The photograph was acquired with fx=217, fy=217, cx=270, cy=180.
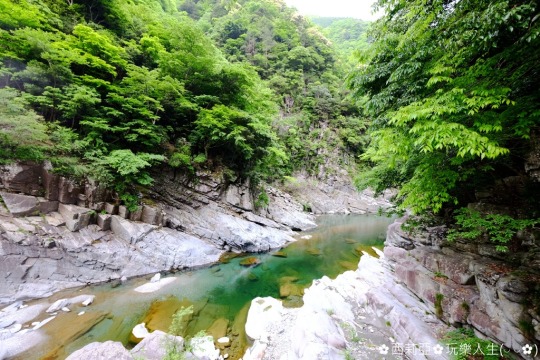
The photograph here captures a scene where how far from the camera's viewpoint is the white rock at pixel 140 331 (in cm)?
583

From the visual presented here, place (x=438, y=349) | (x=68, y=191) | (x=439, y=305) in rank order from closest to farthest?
(x=438, y=349), (x=439, y=305), (x=68, y=191)

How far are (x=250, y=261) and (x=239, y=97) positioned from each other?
1078cm

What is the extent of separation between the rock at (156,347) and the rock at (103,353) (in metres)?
0.27

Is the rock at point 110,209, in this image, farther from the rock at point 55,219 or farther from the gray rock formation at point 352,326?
the gray rock formation at point 352,326

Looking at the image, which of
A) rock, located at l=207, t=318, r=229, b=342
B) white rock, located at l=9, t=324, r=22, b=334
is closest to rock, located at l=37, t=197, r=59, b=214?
white rock, located at l=9, t=324, r=22, b=334

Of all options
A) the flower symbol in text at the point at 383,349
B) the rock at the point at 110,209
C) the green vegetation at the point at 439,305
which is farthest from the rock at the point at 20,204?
the green vegetation at the point at 439,305

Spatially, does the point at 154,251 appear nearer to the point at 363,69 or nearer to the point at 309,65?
the point at 363,69

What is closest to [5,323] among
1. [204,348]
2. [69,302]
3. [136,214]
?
[69,302]

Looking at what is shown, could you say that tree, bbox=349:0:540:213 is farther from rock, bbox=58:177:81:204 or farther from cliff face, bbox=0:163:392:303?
rock, bbox=58:177:81:204

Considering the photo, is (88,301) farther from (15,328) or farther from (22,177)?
(22,177)

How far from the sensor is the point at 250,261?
1158 centimetres

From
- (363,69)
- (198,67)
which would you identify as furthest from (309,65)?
(363,69)

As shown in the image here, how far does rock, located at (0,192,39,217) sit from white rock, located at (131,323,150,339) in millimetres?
6367

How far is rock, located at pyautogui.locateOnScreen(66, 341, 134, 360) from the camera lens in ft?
14.4
